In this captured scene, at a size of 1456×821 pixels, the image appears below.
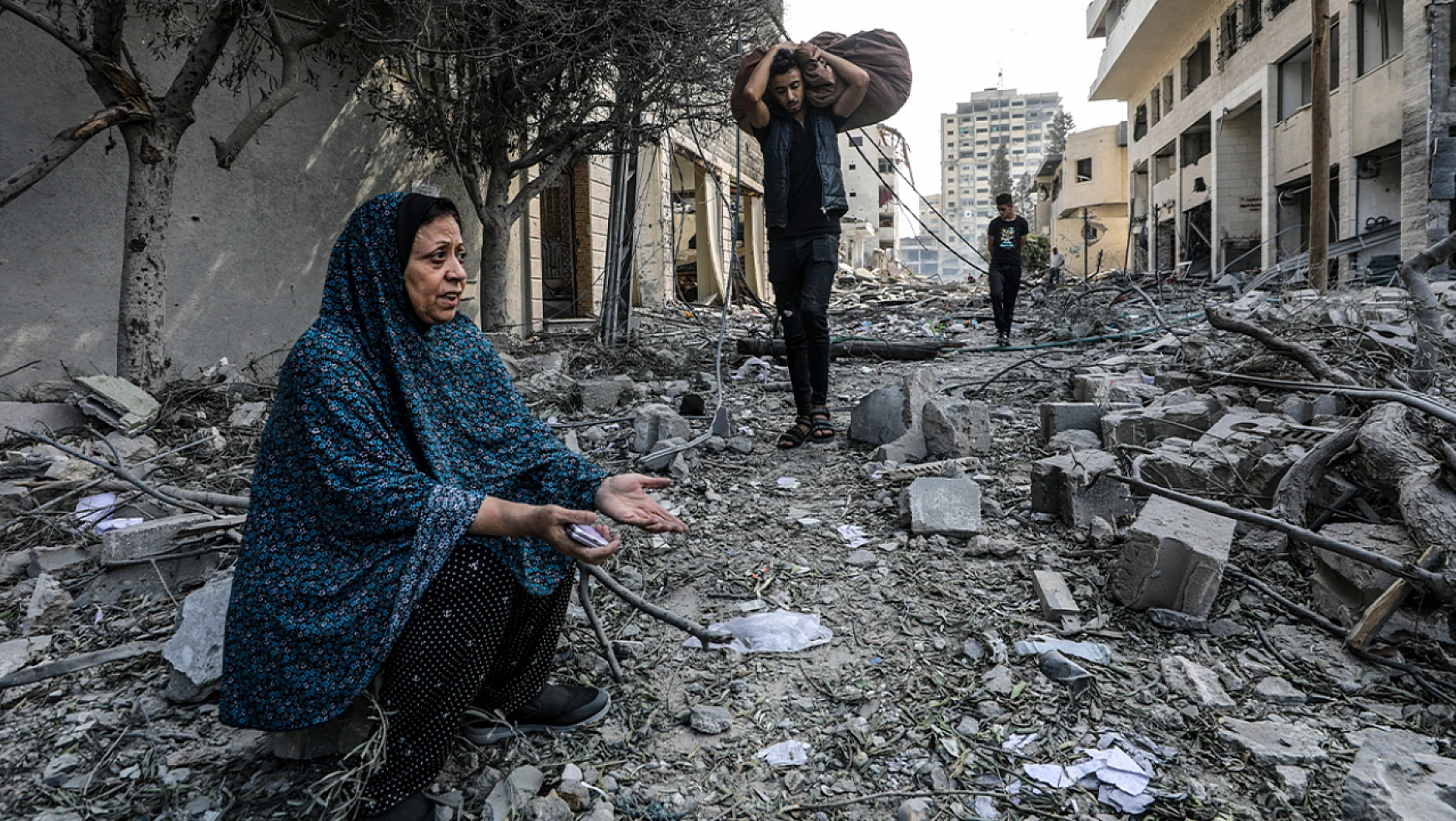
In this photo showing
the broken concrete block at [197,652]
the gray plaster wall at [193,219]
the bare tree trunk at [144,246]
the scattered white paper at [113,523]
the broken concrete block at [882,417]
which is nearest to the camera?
the broken concrete block at [197,652]

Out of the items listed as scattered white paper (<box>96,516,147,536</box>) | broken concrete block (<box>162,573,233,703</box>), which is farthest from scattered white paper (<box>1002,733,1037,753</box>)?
scattered white paper (<box>96,516,147,536</box>)

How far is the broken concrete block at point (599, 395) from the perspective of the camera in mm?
5449

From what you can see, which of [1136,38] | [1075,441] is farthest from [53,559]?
[1136,38]

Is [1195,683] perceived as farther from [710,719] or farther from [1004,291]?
[1004,291]

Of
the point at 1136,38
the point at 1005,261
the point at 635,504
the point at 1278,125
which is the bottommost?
the point at 635,504

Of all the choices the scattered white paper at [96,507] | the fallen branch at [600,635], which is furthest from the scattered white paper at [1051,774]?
the scattered white paper at [96,507]

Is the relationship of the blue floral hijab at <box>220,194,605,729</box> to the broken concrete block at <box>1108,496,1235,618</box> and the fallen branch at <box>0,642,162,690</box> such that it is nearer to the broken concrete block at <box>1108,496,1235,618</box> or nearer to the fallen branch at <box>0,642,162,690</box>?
the fallen branch at <box>0,642,162,690</box>

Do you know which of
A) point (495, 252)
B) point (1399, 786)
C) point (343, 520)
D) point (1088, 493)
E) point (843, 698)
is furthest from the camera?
point (495, 252)

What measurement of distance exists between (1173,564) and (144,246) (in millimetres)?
5567

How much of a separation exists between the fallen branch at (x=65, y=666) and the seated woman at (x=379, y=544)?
2.84 feet

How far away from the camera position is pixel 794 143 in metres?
4.05

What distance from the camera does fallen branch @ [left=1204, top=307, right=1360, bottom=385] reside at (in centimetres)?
321

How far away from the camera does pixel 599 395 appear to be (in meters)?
5.49

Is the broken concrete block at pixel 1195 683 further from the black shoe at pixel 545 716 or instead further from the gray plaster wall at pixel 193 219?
the gray plaster wall at pixel 193 219
